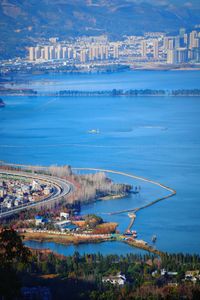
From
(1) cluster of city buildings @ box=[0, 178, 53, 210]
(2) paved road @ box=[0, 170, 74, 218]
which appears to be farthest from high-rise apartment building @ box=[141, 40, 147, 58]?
(1) cluster of city buildings @ box=[0, 178, 53, 210]

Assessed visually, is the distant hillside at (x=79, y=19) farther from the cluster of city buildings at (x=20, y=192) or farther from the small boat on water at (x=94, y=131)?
the cluster of city buildings at (x=20, y=192)

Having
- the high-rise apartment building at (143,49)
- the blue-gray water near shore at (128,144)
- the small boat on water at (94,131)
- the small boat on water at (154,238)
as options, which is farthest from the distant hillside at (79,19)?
the small boat on water at (154,238)

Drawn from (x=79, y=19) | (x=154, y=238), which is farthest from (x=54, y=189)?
(x=79, y=19)

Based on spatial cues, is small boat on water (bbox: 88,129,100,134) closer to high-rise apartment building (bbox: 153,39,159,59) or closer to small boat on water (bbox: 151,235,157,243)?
small boat on water (bbox: 151,235,157,243)

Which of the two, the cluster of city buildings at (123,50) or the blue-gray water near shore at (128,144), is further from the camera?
the cluster of city buildings at (123,50)

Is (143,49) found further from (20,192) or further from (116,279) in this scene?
(116,279)

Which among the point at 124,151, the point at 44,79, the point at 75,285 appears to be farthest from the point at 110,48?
the point at 75,285

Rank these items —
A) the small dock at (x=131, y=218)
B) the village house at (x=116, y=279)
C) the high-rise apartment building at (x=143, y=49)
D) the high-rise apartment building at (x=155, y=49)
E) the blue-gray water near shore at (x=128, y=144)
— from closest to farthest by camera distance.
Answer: the village house at (x=116, y=279), the small dock at (x=131, y=218), the blue-gray water near shore at (x=128, y=144), the high-rise apartment building at (x=155, y=49), the high-rise apartment building at (x=143, y=49)
